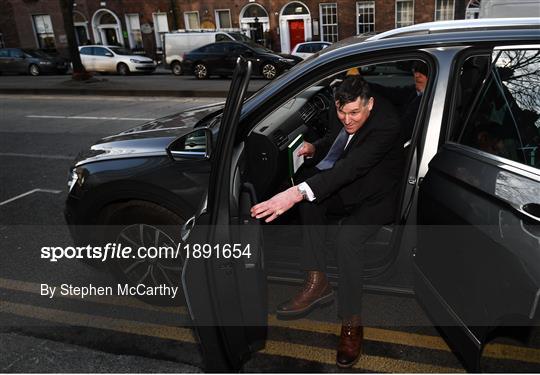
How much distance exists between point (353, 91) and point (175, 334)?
6.22ft

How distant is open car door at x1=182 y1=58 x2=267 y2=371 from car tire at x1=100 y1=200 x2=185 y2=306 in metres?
0.81

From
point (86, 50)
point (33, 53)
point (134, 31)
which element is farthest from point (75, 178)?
A: point (134, 31)

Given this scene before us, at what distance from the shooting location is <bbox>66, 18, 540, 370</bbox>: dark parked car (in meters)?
1.78

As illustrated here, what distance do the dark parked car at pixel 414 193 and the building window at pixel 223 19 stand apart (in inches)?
1071

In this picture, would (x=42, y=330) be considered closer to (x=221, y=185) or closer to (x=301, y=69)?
(x=221, y=185)

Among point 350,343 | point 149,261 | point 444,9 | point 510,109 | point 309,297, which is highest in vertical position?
point 444,9

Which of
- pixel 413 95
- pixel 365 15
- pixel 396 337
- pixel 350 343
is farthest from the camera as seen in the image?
pixel 365 15

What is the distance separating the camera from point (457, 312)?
2.04m

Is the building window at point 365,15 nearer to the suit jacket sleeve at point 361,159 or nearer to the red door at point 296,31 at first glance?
the red door at point 296,31

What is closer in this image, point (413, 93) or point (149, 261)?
point (149, 261)

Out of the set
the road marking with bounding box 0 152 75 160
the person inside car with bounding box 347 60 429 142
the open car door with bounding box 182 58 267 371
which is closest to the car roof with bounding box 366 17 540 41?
the person inside car with bounding box 347 60 429 142

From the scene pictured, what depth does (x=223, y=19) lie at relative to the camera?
1105 inches

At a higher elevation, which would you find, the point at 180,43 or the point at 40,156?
the point at 180,43

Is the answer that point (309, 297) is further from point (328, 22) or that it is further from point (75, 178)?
point (328, 22)
